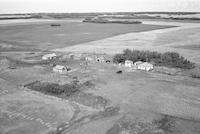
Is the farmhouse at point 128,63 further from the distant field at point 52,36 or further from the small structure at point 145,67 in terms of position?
the distant field at point 52,36

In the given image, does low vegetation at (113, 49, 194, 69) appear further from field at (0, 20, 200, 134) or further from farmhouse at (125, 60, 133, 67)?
farmhouse at (125, 60, 133, 67)

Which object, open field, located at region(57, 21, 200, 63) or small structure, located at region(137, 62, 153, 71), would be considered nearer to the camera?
small structure, located at region(137, 62, 153, 71)

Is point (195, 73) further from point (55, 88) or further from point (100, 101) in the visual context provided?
point (55, 88)

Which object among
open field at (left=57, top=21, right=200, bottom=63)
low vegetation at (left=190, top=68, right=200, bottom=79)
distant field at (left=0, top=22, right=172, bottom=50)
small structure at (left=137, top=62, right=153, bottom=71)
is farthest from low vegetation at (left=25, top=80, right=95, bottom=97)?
distant field at (left=0, top=22, right=172, bottom=50)

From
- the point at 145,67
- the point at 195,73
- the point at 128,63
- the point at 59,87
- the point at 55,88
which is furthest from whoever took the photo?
the point at 128,63

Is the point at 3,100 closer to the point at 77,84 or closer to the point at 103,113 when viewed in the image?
Result: the point at 77,84

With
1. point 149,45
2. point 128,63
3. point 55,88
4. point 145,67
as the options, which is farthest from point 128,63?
point 149,45

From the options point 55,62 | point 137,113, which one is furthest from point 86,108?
point 55,62

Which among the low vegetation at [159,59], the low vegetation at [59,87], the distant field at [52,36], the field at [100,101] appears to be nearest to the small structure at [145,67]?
the field at [100,101]

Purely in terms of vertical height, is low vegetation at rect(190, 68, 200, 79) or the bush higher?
low vegetation at rect(190, 68, 200, 79)

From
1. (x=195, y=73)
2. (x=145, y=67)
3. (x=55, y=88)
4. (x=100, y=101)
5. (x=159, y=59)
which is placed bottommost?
(x=100, y=101)

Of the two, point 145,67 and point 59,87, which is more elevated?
point 145,67
